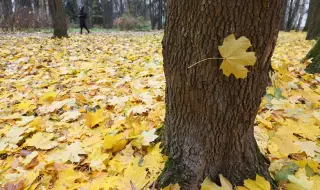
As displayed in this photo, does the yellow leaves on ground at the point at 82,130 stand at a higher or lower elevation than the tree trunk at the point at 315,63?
lower

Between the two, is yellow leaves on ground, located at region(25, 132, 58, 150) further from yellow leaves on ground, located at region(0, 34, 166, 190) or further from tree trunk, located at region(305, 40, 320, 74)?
tree trunk, located at region(305, 40, 320, 74)

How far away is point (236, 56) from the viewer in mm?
983

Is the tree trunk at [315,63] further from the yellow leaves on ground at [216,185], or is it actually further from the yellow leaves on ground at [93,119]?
the yellow leaves on ground at [93,119]

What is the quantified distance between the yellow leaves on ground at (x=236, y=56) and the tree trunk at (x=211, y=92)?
0.04 meters

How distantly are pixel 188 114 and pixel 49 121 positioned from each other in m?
1.51

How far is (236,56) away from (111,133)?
48.1 inches

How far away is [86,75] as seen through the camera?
366 cm

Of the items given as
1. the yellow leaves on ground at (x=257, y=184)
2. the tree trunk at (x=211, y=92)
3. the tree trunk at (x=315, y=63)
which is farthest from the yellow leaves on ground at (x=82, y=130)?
the tree trunk at (x=315, y=63)

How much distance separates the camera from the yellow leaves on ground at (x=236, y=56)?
0.97 m

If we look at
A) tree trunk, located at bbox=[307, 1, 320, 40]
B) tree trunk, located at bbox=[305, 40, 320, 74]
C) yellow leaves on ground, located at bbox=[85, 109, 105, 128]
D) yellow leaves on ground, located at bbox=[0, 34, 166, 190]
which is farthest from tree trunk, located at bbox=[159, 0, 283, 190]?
tree trunk, located at bbox=[307, 1, 320, 40]

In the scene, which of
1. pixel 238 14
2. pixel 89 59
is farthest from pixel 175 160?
pixel 89 59

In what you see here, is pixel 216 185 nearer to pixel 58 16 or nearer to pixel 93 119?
pixel 93 119

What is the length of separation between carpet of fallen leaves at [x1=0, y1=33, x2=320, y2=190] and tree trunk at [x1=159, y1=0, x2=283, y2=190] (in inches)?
4.6


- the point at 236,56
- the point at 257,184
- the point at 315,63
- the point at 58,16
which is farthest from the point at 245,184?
the point at 58,16
